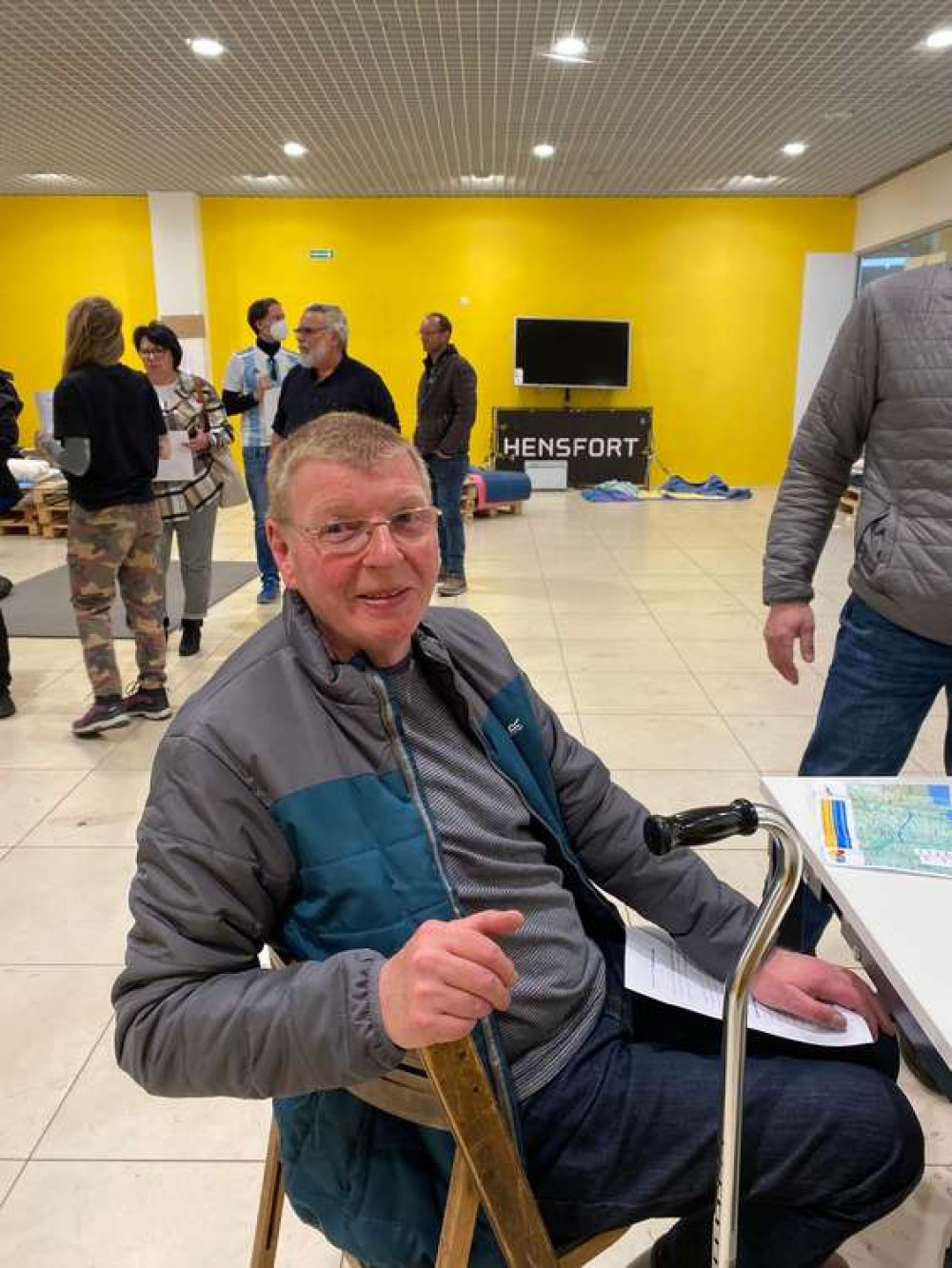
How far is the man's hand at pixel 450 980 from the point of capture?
84cm

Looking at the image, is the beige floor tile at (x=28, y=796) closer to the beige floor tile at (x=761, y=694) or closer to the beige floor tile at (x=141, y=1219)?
the beige floor tile at (x=141, y=1219)

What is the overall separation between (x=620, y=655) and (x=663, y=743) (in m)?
1.13

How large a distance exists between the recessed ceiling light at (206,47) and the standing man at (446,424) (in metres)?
2.11

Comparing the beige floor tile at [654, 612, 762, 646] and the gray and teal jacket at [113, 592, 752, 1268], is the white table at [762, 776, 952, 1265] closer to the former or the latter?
the gray and teal jacket at [113, 592, 752, 1268]

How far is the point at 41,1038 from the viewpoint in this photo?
2029 millimetres

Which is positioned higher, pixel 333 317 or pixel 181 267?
pixel 181 267

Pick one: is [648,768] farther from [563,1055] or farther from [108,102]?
[108,102]

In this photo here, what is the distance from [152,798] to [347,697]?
23 cm

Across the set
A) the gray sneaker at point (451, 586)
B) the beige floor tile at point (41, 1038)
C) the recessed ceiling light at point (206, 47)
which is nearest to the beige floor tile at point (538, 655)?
the gray sneaker at point (451, 586)

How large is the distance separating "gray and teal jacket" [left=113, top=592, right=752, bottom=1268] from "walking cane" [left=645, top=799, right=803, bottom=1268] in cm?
23

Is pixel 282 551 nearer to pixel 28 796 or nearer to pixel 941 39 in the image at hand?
pixel 28 796

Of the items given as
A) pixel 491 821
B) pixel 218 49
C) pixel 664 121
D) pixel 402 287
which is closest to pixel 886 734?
pixel 491 821

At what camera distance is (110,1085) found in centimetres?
190

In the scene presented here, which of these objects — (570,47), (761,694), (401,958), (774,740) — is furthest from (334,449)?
Result: (570,47)
